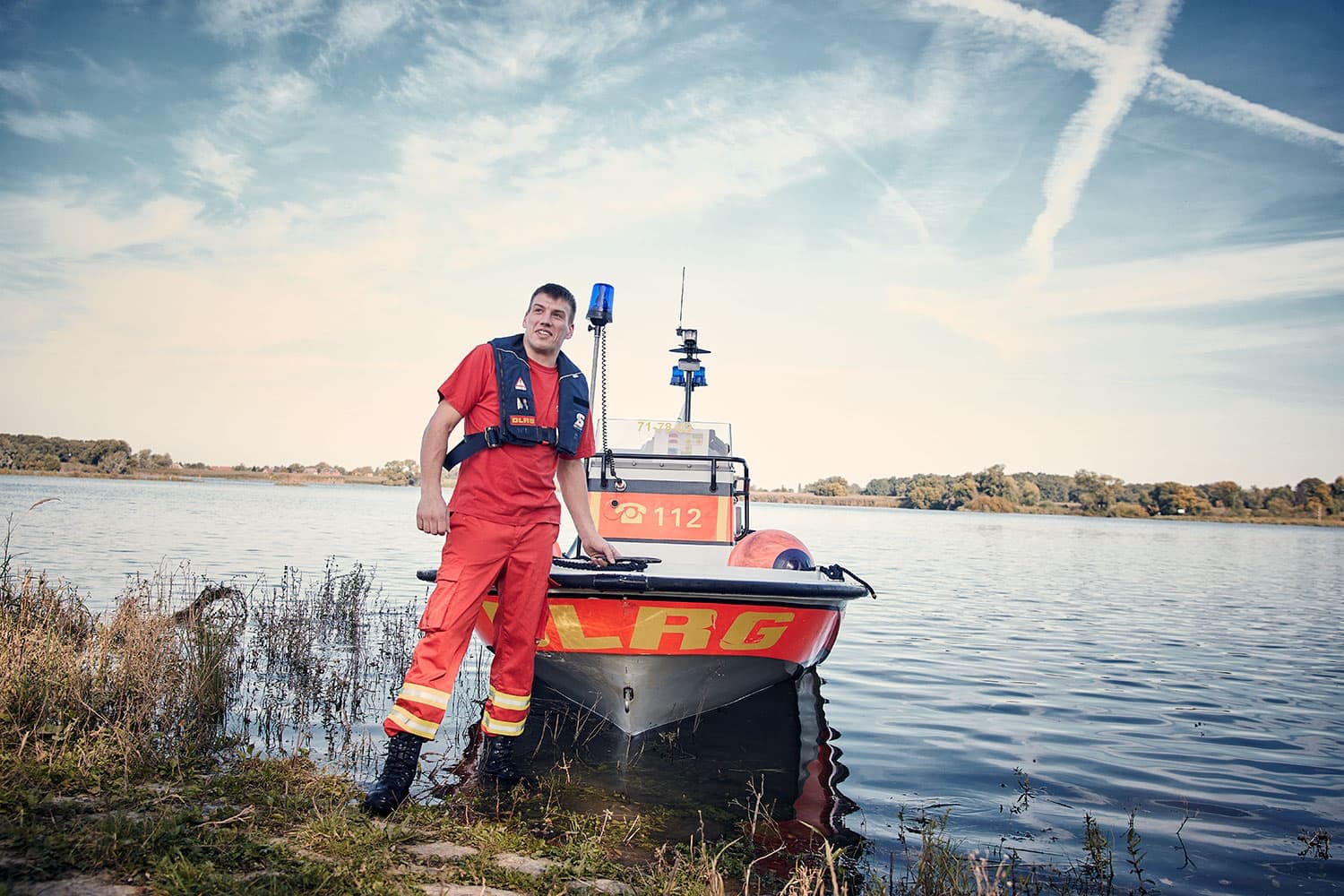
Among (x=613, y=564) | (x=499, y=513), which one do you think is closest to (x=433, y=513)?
(x=499, y=513)

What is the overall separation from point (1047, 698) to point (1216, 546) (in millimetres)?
36627

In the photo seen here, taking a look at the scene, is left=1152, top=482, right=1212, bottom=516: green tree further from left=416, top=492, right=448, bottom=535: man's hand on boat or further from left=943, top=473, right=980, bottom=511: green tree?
left=416, top=492, right=448, bottom=535: man's hand on boat

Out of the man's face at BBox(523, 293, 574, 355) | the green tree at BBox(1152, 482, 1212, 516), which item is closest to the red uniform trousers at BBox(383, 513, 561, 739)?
the man's face at BBox(523, 293, 574, 355)

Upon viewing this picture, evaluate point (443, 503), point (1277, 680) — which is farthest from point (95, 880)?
point (1277, 680)

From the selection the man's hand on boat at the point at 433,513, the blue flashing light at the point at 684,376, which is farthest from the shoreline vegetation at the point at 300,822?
the blue flashing light at the point at 684,376

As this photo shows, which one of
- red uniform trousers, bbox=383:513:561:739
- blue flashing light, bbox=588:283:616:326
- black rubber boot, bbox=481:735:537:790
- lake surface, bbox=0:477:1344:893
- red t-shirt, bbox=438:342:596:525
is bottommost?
lake surface, bbox=0:477:1344:893

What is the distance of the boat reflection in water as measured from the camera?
4641 millimetres

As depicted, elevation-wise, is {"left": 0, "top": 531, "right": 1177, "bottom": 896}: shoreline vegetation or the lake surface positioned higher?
{"left": 0, "top": 531, "right": 1177, "bottom": 896}: shoreline vegetation

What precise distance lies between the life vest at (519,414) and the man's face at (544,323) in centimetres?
9

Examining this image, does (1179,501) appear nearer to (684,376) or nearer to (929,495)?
(929,495)

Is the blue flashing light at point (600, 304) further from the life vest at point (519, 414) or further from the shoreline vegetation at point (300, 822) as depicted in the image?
the shoreline vegetation at point (300, 822)

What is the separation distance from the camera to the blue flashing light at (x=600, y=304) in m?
6.37

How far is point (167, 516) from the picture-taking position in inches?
1054

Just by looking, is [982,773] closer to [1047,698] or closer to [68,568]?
[1047,698]
